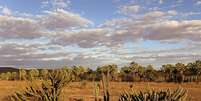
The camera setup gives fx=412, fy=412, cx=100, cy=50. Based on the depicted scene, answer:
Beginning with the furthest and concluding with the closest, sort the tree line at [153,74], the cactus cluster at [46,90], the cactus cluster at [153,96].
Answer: the tree line at [153,74]
the cactus cluster at [46,90]
the cactus cluster at [153,96]

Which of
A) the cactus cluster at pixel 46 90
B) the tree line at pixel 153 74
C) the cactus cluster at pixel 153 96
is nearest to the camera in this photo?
the cactus cluster at pixel 153 96

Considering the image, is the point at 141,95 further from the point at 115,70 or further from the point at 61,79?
the point at 115,70

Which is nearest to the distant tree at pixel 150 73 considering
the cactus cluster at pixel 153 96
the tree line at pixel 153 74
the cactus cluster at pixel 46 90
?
the tree line at pixel 153 74

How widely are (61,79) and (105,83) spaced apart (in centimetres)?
250

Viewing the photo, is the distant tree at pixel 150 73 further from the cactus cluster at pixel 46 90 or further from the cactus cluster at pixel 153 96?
the cactus cluster at pixel 153 96

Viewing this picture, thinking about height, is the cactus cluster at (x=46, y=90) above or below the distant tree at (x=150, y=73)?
below

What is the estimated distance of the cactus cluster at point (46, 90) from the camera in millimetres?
12332

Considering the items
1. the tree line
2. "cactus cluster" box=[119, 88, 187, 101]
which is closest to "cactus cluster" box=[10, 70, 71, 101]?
"cactus cluster" box=[119, 88, 187, 101]

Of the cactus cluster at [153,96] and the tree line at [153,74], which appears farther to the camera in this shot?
the tree line at [153,74]

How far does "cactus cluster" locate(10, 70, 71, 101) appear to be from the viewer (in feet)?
40.5

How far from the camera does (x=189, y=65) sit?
6662 centimetres

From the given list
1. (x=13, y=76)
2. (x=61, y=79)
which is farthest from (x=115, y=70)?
(x=61, y=79)

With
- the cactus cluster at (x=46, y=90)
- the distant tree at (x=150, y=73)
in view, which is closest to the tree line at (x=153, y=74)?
the distant tree at (x=150, y=73)

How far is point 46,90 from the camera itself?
1250 cm
